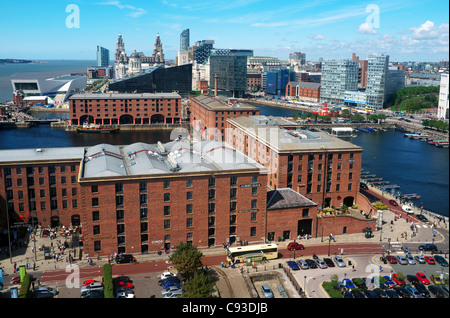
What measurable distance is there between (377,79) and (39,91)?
102 metres

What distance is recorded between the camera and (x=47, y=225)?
108ft

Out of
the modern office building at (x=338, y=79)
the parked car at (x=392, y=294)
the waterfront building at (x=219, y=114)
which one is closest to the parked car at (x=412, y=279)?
the parked car at (x=392, y=294)

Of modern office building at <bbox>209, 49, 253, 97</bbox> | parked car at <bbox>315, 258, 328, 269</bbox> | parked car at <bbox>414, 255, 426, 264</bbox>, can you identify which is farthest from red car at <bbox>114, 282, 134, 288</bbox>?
modern office building at <bbox>209, 49, 253, 97</bbox>

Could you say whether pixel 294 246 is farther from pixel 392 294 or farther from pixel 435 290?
pixel 435 290

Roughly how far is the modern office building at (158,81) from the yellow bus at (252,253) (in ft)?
331

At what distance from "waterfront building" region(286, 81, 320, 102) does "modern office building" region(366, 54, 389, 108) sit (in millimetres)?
24526

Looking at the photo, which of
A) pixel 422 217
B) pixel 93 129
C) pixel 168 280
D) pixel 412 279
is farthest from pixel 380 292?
pixel 93 129

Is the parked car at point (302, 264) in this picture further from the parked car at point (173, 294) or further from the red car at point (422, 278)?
the parked car at point (173, 294)

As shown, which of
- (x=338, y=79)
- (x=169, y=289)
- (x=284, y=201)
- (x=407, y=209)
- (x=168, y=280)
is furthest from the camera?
(x=338, y=79)

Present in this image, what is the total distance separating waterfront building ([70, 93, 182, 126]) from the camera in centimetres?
8950

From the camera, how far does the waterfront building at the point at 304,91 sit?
476ft

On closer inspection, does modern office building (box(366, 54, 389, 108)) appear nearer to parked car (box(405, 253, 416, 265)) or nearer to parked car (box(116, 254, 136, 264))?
parked car (box(405, 253, 416, 265))

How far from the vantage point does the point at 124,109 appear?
302 feet

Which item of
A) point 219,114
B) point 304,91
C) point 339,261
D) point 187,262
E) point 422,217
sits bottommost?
point 422,217
